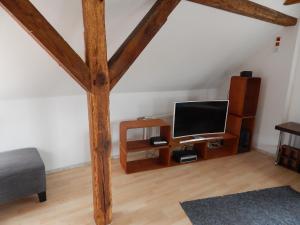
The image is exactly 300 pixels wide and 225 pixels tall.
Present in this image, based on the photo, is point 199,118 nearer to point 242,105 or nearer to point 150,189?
point 242,105

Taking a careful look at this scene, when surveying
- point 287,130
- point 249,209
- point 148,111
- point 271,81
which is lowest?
point 249,209

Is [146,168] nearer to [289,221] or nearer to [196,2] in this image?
[289,221]

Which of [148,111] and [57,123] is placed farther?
[148,111]

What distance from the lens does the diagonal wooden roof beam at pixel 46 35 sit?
137 centimetres

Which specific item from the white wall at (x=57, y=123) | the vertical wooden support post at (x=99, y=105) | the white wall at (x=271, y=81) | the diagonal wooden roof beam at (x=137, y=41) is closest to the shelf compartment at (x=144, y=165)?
the white wall at (x=57, y=123)

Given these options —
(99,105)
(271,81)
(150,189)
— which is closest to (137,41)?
(99,105)

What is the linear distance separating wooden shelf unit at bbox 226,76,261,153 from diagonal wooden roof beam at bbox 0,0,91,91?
2.65 meters

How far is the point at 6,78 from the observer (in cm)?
222

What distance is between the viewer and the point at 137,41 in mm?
1838

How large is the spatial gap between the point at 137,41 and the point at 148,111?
1858 mm

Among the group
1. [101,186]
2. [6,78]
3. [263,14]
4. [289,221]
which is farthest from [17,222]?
[263,14]

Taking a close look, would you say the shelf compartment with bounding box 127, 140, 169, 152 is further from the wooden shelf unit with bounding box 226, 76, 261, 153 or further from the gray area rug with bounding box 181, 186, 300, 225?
the wooden shelf unit with bounding box 226, 76, 261, 153

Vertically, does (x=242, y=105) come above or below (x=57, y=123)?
above

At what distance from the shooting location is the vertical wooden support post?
1.57 metres
